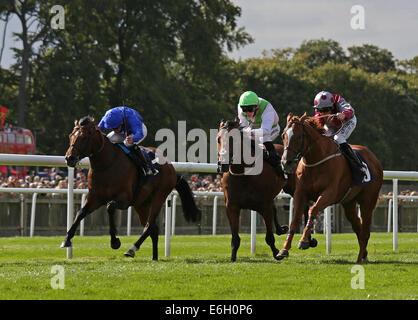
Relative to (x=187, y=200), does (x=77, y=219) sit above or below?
below

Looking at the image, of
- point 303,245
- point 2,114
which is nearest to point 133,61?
point 2,114

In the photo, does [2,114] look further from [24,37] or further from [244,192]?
[244,192]

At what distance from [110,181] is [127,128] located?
76cm

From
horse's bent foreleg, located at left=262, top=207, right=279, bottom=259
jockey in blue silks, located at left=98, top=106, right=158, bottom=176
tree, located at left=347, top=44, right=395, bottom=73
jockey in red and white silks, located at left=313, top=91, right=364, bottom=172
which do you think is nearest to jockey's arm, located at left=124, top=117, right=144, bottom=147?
jockey in blue silks, located at left=98, top=106, right=158, bottom=176

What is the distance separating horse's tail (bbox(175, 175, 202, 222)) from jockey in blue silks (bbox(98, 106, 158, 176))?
942 mm

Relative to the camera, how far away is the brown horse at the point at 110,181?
802 centimetres

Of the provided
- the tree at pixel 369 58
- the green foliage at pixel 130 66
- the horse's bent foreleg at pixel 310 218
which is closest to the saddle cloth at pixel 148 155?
the horse's bent foreleg at pixel 310 218

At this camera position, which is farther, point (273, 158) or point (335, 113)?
point (335, 113)

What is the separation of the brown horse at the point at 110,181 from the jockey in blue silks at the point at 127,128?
0.38ft

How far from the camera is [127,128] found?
883cm

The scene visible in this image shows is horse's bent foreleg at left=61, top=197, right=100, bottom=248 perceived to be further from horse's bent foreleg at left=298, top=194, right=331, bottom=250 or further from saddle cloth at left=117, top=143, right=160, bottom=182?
horse's bent foreleg at left=298, top=194, right=331, bottom=250

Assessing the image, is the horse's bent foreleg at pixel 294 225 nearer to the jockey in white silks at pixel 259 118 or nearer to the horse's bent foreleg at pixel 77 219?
the jockey in white silks at pixel 259 118

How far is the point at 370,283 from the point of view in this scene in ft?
21.0
